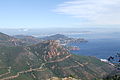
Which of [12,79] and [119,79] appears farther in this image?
[12,79]

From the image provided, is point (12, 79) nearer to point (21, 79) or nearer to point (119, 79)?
point (21, 79)

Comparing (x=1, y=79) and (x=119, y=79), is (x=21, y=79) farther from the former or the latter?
(x=119, y=79)

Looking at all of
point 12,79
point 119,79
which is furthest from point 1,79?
point 119,79

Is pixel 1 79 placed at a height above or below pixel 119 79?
below

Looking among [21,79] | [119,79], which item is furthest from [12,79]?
[119,79]

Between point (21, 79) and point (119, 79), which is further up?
point (119, 79)

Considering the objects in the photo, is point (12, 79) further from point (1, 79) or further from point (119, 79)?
point (119, 79)

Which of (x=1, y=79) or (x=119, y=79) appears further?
(x=1, y=79)
